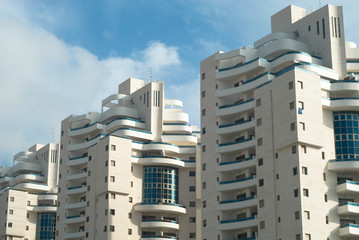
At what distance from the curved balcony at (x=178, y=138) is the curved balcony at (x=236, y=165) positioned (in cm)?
2406

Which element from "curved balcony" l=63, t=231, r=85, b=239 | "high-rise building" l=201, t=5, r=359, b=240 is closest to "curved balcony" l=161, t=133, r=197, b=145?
"high-rise building" l=201, t=5, r=359, b=240

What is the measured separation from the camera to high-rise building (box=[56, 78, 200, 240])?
4269 inches

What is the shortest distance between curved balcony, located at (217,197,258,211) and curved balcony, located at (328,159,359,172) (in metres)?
11.9

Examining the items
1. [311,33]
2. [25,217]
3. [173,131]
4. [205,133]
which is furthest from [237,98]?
[25,217]

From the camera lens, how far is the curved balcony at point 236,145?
308 feet

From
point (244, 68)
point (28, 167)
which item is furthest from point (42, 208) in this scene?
point (244, 68)

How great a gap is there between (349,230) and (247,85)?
27.7 m

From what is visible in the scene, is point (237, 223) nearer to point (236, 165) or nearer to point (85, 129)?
point (236, 165)

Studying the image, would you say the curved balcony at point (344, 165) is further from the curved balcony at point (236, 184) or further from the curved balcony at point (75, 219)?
the curved balcony at point (75, 219)

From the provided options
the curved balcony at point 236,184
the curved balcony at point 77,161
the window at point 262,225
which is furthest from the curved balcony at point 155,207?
the window at point 262,225

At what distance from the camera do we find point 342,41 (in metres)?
97.0

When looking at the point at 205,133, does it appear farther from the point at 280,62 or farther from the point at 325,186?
the point at 325,186

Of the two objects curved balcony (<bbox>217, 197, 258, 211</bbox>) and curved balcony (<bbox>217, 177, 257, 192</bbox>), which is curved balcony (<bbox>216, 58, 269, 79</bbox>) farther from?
curved balcony (<bbox>217, 197, 258, 211</bbox>)

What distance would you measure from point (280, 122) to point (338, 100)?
9518 mm
